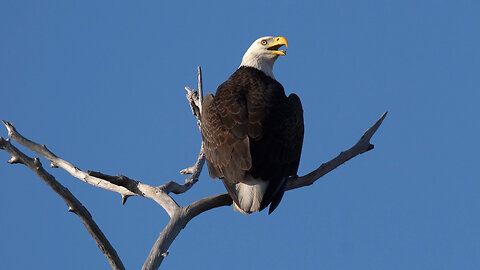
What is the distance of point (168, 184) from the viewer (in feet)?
27.5

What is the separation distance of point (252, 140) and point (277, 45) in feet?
7.13

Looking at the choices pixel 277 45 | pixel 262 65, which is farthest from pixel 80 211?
pixel 277 45

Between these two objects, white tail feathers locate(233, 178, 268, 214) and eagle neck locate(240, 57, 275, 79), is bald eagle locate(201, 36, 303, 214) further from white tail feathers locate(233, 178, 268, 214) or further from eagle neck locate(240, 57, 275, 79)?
eagle neck locate(240, 57, 275, 79)

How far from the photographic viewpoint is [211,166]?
8.55 m

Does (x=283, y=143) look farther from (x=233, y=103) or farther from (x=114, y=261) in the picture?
(x=114, y=261)

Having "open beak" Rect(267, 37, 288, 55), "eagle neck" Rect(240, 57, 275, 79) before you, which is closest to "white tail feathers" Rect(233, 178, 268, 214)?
"eagle neck" Rect(240, 57, 275, 79)

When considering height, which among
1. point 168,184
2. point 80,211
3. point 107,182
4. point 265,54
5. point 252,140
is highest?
point 265,54

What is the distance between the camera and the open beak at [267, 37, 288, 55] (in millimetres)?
9953

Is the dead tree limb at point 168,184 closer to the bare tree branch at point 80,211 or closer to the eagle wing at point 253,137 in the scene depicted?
the bare tree branch at point 80,211

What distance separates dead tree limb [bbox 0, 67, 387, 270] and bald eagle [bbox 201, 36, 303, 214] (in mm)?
250

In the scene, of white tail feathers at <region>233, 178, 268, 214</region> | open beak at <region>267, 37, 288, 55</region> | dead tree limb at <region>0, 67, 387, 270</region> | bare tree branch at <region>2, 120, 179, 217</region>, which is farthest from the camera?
open beak at <region>267, 37, 288, 55</region>

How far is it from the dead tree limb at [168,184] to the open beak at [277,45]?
962mm

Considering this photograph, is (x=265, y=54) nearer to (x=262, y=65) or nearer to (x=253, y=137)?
(x=262, y=65)

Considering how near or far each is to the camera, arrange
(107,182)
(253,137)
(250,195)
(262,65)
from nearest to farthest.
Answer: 1. (250,195)
2. (253,137)
3. (107,182)
4. (262,65)
